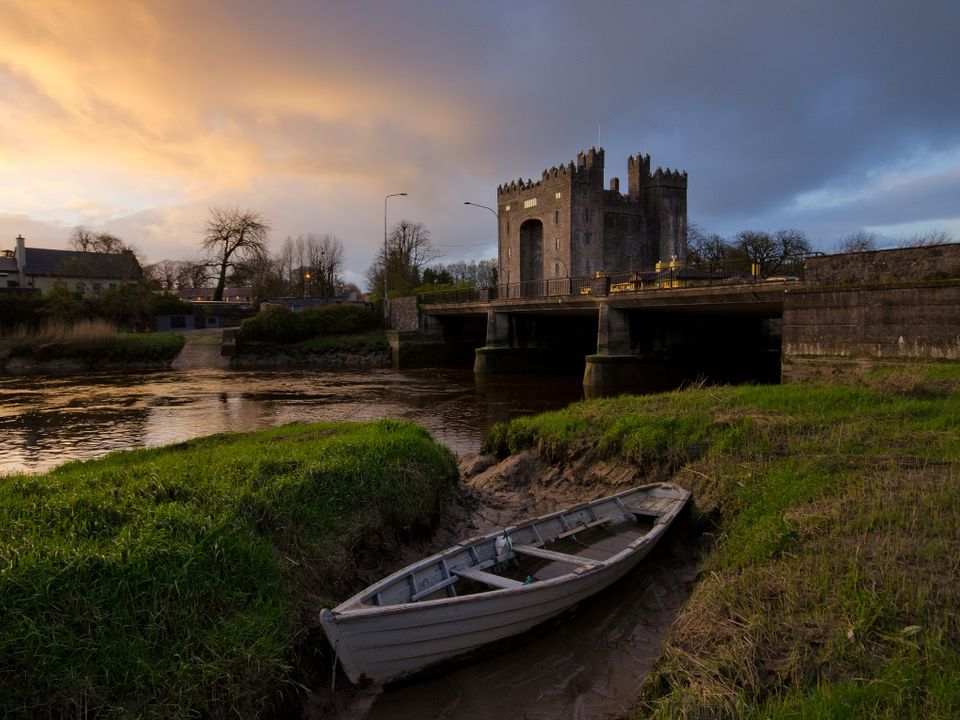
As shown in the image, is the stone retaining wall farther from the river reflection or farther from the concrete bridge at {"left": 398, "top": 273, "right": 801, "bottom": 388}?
the river reflection

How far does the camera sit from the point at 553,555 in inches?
240

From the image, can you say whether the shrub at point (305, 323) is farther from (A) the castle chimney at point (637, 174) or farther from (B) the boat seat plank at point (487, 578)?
(B) the boat seat plank at point (487, 578)

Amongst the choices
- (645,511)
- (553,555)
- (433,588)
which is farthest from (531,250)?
(433,588)

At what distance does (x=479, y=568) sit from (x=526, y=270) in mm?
57935

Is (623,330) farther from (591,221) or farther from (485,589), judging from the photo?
(591,221)

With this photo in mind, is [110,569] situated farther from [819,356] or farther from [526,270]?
[526,270]

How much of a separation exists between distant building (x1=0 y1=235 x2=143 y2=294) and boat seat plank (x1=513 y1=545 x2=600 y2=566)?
258 ft

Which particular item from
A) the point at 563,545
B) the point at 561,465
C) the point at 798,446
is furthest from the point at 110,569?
the point at 798,446

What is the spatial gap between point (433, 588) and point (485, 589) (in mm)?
578

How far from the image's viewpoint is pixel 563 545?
686 cm

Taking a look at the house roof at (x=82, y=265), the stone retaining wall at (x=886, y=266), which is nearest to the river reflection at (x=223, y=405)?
the stone retaining wall at (x=886, y=266)

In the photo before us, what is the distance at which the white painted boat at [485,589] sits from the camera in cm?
451

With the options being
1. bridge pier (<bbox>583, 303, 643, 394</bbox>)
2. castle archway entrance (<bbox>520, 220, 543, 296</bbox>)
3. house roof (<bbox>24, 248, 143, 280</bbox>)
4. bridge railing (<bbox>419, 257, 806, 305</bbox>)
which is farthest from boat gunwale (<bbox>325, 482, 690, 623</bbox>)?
house roof (<bbox>24, 248, 143, 280</bbox>)

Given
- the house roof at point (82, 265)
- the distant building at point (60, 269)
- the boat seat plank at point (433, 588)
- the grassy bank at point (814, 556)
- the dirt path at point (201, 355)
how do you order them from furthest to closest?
the distant building at point (60, 269)
the house roof at point (82, 265)
the dirt path at point (201, 355)
the boat seat plank at point (433, 588)
the grassy bank at point (814, 556)
